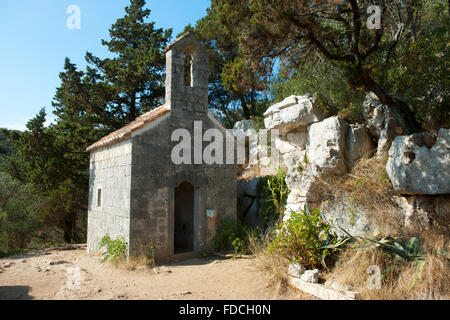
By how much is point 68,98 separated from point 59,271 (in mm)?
10485

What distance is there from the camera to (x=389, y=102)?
7.72 metres

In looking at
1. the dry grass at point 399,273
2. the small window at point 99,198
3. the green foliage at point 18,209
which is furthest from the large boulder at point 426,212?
the green foliage at point 18,209

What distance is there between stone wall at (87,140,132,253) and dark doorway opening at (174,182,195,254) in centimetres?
268

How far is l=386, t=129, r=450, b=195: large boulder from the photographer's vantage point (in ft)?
19.8

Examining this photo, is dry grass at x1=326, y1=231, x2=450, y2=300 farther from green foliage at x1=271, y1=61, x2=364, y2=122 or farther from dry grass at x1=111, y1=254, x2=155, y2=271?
green foliage at x1=271, y1=61, x2=364, y2=122

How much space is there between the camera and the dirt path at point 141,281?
6020 millimetres

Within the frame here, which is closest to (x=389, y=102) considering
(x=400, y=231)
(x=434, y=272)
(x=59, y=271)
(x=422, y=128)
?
(x=422, y=128)

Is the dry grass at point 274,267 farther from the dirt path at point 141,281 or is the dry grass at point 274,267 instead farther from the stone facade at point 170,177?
the stone facade at point 170,177

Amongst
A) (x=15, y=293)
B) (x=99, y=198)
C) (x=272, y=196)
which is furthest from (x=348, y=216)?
(x=99, y=198)

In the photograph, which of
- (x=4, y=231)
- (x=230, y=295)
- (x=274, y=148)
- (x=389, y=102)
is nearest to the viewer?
(x=230, y=295)

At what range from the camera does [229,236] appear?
9570mm

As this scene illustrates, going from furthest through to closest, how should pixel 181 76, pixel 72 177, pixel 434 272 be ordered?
1. pixel 72 177
2. pixel 181 76
3. pixel 434 272

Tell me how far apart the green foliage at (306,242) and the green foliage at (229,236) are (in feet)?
9.58

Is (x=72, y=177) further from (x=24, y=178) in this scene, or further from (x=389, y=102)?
(x=389, y=102)
